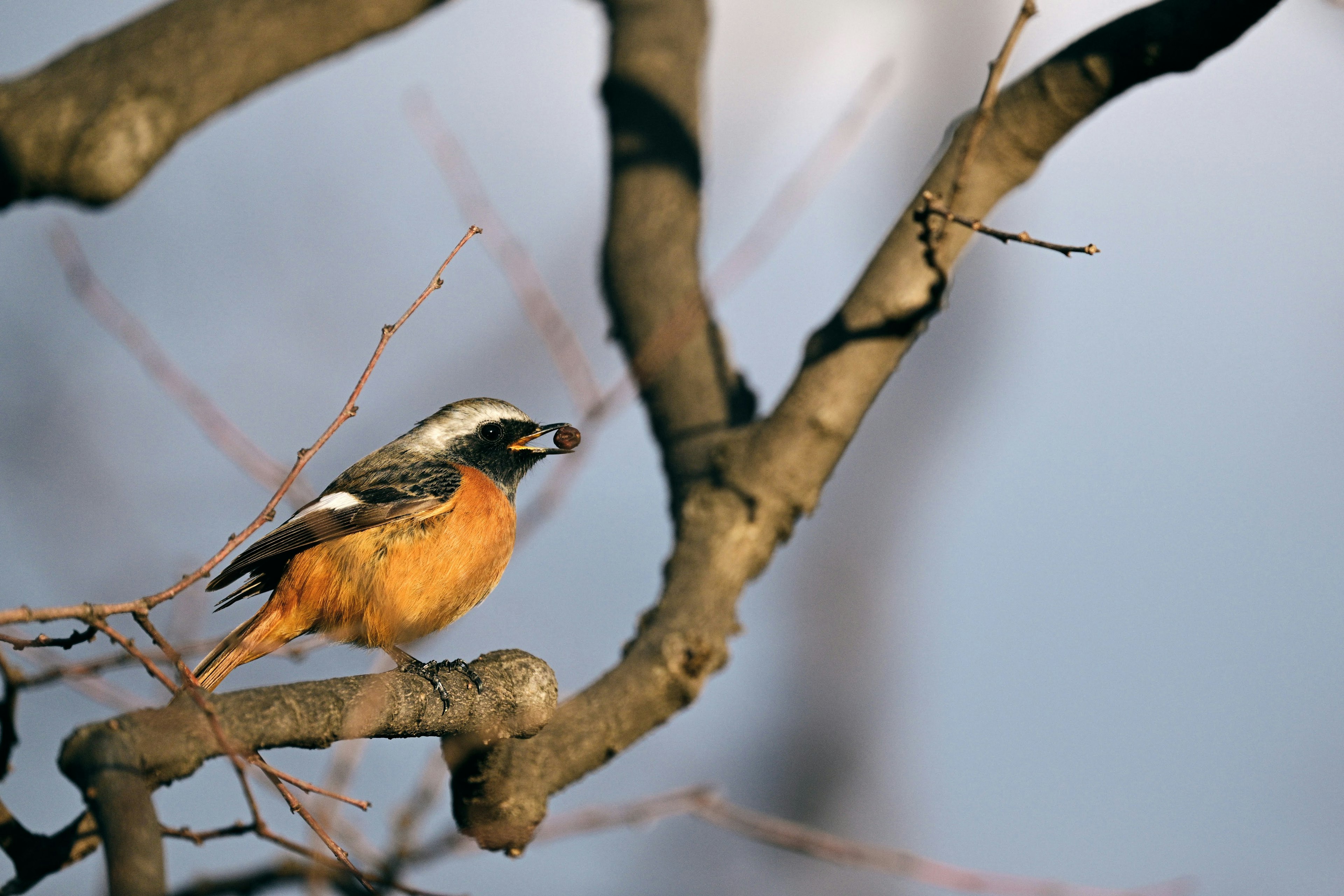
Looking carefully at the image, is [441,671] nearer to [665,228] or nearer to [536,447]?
[536,447]

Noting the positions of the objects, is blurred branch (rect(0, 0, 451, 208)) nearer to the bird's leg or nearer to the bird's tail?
the bird's tail

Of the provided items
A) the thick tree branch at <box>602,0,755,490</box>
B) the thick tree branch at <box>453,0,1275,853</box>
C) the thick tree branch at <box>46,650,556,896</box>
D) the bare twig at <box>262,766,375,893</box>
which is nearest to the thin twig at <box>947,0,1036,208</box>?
the thick tree branch at <box>453,0,1275,853</box>

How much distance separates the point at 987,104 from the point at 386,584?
2975mm

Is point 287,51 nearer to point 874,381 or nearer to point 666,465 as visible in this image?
point 666,465

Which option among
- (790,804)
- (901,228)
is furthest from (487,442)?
(790,804)

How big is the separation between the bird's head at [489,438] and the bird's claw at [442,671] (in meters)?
1.50

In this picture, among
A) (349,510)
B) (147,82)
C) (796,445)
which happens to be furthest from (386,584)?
(147,82)

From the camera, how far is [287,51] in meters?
5.41

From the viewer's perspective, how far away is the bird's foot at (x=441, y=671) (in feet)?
11.1

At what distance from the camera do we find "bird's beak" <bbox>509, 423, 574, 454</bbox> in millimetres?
5395

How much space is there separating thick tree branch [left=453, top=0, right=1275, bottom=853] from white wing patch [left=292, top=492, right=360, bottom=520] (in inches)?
55.3

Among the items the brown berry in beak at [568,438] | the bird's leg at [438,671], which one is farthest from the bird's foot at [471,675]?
the brown berry in beak at [568,438]

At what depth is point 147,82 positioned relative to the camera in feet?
16.3

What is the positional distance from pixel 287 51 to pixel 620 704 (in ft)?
11.8
